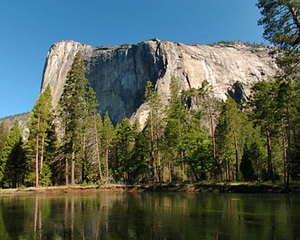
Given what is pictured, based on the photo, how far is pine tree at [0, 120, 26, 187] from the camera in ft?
119

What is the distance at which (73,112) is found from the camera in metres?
31.3

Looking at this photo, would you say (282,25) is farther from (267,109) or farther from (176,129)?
(176,129)

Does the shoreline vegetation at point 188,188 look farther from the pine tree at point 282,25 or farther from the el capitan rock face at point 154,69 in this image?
the el capitan rock face at point 154,69

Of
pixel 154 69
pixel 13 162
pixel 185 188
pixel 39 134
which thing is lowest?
pixel 185 188

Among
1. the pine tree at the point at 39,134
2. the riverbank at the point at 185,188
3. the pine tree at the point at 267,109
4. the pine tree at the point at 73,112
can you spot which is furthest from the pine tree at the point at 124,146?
the pine tree at the point at 267,109

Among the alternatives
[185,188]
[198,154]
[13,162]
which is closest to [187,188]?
[185,188]

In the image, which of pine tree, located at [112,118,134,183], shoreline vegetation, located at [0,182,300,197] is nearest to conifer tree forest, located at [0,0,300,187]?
pine tree, located at [112,118,134,183]

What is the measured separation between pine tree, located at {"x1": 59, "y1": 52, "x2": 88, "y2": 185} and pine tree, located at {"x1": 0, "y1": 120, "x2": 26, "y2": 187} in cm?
980

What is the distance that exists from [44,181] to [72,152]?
661 centimetres

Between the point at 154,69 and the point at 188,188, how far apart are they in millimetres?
102111

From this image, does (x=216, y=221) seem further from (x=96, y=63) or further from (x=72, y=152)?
(x=96, y=63)

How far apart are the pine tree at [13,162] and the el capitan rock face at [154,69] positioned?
248 feet

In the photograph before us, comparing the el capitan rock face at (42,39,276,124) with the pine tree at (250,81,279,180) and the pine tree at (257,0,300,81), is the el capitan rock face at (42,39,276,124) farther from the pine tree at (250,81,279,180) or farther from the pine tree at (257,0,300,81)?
the pine tree at (257,0,300,81)

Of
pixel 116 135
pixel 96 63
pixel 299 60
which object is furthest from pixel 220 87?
pixel 299 60
